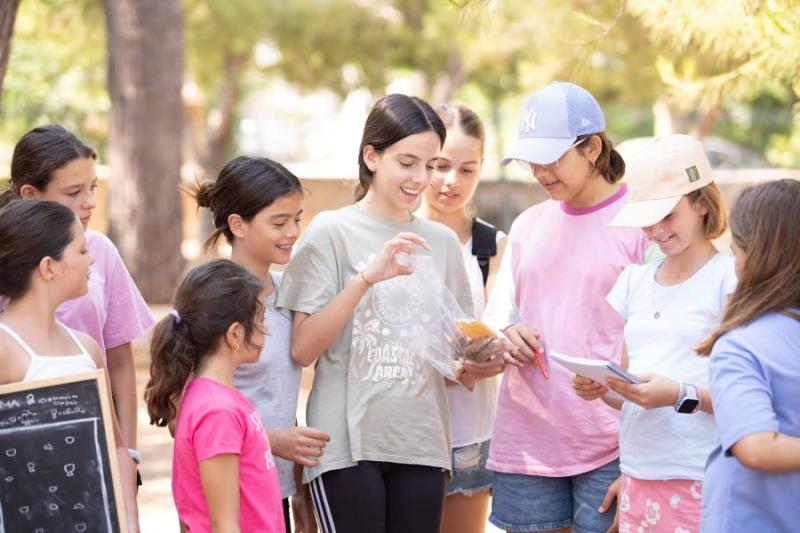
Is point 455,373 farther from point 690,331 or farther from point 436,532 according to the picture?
point 690,331

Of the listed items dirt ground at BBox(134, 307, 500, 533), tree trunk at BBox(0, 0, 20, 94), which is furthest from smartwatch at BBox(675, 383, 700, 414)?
tree trunk at BBox(0, 0, 20, 94)

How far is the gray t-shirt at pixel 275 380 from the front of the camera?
3502 mm

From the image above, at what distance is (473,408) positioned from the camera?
13.4ft

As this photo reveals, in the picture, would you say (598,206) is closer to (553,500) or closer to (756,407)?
(553,500)

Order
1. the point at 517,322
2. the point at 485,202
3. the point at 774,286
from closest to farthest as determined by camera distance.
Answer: the point at 774,286, the point at 517,322, the point at 485,202

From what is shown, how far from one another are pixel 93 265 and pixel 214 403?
0.77 meters

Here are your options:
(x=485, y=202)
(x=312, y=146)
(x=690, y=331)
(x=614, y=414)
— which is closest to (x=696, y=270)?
(x=690, y=331)

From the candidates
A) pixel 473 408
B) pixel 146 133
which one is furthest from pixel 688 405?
pixel 146 133

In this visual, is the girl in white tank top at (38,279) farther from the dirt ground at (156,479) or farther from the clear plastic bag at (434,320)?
the dirt ground at (156,479)

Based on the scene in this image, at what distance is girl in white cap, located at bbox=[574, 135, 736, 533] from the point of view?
3230 millimetres

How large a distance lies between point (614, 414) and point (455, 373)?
52 cm

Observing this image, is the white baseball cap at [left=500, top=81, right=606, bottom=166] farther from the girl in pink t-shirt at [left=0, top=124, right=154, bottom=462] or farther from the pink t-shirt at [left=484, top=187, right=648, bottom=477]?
the girl in pink t-shirt at [left=0, top=124, right=154, bottom=462]

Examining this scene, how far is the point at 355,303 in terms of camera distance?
133 inches

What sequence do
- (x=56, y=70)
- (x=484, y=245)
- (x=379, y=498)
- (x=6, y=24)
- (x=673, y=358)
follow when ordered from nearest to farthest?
(x=673, y=358)
(x=379, y=498)
(x=484, y=245)
(x=6, y=24)
(x=56, y=70)
